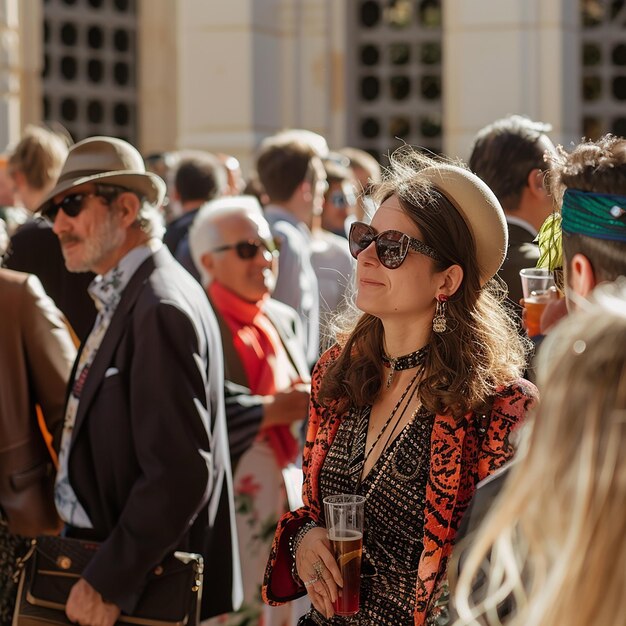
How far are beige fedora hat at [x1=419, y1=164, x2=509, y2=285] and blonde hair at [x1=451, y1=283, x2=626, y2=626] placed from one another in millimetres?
1496

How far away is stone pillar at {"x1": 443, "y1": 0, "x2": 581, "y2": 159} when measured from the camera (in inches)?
440

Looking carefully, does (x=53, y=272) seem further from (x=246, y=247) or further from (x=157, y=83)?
Answer: (x=157, y=83)

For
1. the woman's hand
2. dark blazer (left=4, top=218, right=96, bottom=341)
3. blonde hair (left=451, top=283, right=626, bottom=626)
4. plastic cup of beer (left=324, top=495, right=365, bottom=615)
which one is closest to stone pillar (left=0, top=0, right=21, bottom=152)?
dark blazer (left=4, top=218, right=96, bottom=341)

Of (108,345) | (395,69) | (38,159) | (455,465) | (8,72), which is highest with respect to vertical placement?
(395,69)

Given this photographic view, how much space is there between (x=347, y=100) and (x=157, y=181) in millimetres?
8907

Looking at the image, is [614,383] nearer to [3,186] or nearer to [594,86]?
[3,186]

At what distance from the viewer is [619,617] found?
1387 millimetres

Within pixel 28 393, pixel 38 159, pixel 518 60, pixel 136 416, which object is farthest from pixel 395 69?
pixel 136 416

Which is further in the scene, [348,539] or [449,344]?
[449,344]

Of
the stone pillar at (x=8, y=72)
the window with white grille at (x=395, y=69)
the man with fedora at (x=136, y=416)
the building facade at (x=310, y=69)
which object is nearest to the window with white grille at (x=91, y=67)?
the building facade at (x=310, y=69)

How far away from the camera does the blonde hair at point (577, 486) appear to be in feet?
4.50

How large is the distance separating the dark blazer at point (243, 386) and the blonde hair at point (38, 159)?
6.35 ft

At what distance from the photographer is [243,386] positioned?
16.1ft

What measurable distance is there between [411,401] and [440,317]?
0.69 ft
